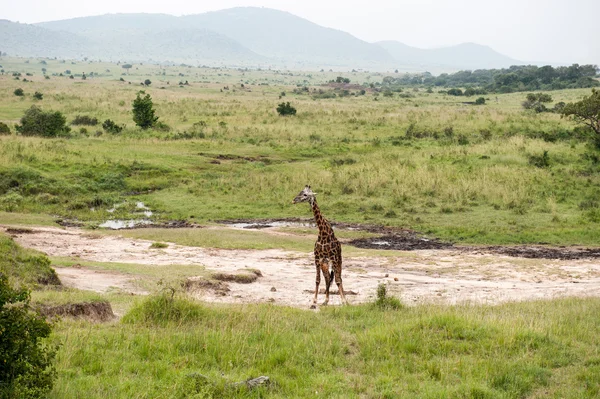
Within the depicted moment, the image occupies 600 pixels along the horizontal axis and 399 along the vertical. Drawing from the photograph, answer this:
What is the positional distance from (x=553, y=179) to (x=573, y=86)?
7477 centimetres

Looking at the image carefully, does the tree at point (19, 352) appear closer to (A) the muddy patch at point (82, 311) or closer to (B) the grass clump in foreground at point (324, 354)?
(B) the grass clump in foreground at point (324, 354)

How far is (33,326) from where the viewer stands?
304 inches

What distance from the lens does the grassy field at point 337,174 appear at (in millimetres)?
28719

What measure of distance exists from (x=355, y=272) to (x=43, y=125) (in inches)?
1287

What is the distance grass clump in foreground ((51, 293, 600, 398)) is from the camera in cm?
854

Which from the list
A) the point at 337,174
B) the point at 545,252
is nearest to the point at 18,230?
the point at 337,174

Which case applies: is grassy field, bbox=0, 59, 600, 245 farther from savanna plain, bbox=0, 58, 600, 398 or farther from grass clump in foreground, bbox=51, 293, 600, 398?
grass clump in foreground, bbox=51, 293, 600, 398

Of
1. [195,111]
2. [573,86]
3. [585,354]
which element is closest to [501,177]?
[585,354]

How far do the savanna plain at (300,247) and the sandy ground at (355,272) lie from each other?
126 mm

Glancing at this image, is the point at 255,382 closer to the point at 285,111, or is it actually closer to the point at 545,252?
the point at 545,252

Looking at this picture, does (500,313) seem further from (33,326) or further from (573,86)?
(573,86)

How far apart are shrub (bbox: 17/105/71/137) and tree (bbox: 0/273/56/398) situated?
39259 millimetres

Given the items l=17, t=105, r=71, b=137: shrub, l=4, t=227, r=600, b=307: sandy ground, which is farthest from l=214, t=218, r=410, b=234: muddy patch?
l=17, t=105, r=71, b=137: shrub

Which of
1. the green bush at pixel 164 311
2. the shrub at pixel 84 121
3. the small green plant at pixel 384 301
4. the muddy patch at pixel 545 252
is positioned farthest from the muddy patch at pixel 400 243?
the shrub at pixel 84 121
